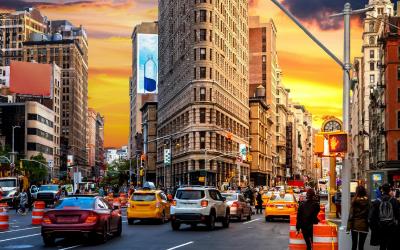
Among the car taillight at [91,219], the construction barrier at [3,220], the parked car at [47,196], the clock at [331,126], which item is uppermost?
the clock at [331,126]

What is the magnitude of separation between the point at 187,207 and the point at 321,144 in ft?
44.6

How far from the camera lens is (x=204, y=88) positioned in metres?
100

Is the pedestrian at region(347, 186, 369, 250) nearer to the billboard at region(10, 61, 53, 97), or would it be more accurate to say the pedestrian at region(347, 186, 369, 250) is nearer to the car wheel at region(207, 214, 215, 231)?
the car wheel at region(207, 214, 215, 231)

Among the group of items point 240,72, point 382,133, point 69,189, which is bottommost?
point 69,189

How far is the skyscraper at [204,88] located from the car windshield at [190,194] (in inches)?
2223

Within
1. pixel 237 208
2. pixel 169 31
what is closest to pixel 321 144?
pixel 237 208

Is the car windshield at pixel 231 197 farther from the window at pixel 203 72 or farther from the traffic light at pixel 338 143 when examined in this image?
the window at pixel 203 72

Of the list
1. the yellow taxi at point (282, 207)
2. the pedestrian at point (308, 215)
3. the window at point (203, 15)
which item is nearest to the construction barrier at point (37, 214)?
the yellow taxi at point (282, 207)

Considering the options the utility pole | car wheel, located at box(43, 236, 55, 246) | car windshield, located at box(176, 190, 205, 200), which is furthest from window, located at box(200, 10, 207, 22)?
the utility pole

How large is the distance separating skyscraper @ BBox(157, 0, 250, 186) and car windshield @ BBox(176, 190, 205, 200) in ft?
185

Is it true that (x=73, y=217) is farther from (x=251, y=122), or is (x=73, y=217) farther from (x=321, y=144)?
(x=251, y=122)

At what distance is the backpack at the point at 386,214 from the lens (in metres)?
15.7

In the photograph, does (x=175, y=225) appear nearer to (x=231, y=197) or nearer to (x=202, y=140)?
(x=231, y=197)

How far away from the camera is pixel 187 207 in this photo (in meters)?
29.8
